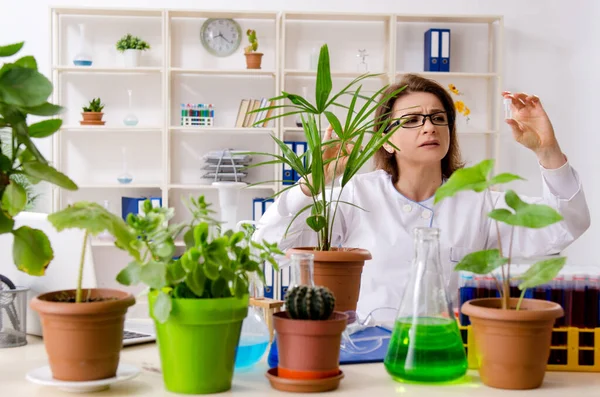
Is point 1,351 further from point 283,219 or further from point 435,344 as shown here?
point 283,219

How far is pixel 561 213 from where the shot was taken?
2146 mm

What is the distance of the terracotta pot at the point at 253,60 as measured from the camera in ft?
15.6

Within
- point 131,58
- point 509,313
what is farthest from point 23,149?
point 131,58

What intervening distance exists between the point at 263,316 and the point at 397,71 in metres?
3.72

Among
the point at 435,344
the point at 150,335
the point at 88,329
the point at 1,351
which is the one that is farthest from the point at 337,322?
the point at 1,351

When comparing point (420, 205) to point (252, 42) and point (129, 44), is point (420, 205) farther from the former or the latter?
point (129, 44)

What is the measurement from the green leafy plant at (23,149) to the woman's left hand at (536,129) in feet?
4.57

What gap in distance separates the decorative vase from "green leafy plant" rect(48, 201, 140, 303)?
3.92 metres

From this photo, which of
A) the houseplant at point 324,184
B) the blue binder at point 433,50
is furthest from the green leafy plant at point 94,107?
the houseplant at point 324,184

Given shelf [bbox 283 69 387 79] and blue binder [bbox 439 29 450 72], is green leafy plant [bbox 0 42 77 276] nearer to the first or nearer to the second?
shelf [bbox 283 69 387 79]

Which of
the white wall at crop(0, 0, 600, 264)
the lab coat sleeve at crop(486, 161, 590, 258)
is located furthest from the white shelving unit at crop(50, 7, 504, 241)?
the lab coat sleeve at crop(486, 161, 590, 258)

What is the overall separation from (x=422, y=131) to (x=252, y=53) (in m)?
2.61

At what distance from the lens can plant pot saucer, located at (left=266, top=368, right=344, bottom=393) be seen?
1.05 m

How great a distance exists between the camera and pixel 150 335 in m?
1.48
